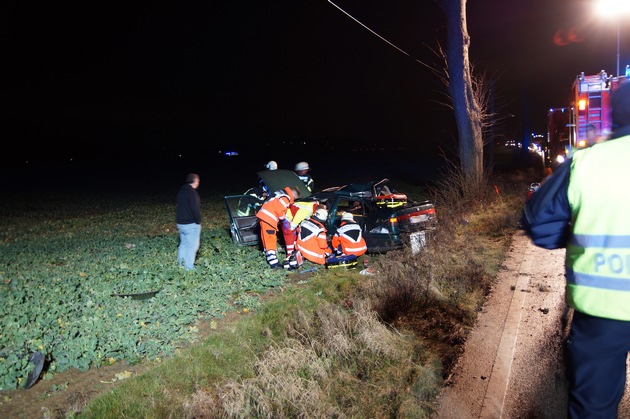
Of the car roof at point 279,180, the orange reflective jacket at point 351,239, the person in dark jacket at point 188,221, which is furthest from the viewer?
the car roof at point 279,180

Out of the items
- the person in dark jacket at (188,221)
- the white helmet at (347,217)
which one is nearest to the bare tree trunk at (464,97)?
the white helmet at (347,217)

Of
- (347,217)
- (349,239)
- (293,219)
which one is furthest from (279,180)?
(349,239)

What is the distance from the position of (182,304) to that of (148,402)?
219cm

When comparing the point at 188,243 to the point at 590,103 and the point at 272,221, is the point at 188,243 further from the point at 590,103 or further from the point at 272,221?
the point at 590,103

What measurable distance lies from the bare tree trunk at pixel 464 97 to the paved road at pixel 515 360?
7970 mm

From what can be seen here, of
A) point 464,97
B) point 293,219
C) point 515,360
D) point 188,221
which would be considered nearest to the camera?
point 515,360

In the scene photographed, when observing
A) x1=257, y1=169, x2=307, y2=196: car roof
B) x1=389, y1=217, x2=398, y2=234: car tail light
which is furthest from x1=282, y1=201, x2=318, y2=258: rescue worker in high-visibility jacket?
x1=389, y1=217, x2=398, y2=234: car tail light

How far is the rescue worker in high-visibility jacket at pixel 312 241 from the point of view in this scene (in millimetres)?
7965

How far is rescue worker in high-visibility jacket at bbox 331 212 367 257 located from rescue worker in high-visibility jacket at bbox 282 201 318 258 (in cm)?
61

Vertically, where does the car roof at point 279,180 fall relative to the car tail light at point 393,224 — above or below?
above

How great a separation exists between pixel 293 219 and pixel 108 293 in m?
3.10

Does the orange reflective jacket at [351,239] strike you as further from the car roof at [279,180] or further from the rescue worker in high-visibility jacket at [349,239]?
the car roof at [279,180]

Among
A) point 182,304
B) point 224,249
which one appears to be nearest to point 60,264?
point 224,249

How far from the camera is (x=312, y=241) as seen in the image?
7992 mm
